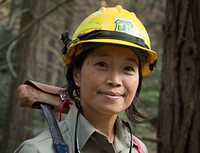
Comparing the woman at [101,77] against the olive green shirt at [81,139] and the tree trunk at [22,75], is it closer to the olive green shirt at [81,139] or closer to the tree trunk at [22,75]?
the olive green shirt at [81,139]

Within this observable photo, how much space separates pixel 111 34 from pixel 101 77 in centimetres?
25

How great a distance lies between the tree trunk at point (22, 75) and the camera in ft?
23.2

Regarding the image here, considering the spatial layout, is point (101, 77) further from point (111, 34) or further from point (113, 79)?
point (111, 34)

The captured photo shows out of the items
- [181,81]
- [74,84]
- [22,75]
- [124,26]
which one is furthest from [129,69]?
[22,75]

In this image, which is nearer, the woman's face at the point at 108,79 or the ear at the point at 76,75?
the woman's face at the point at 108,79

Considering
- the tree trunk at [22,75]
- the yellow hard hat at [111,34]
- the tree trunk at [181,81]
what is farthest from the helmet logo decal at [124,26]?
the tree trunk at [22,75]

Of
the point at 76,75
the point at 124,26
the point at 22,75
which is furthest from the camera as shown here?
the point at 22,75

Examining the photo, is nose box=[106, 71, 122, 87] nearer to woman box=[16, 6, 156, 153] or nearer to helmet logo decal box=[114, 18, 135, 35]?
woman box=[16, 6, 156, 153]

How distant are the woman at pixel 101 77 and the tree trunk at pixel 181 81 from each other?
109cm

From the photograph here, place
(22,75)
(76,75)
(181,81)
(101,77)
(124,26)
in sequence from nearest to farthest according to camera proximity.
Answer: (101,77), (124,26), (76,75), (181,81), (22,75)

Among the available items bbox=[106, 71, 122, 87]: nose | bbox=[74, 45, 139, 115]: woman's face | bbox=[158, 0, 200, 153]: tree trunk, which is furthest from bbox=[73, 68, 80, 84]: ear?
bbox=[158, 0, 200, 153]: tree trunk

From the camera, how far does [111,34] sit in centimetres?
228

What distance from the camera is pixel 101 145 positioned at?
2340 mm

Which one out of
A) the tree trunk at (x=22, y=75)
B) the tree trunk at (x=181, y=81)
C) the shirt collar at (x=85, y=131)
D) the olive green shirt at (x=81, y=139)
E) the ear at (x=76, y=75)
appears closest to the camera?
the olive green shirt at (x=81, y=139)
